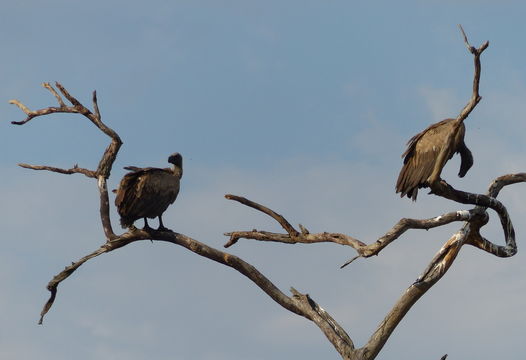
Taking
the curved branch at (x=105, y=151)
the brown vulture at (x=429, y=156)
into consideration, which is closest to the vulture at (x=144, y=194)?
the curved branch at (x=105, y=151)

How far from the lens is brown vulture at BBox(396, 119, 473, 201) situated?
481 inches

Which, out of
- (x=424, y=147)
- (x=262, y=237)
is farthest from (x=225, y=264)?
(x=424, y=147)

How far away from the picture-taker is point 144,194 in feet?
41.5

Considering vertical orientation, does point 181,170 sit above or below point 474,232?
above

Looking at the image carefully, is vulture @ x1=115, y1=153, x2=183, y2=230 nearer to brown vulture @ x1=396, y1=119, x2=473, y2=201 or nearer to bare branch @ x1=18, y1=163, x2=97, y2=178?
bare branch @ x1=18, y1=163, x2=97, y2=178

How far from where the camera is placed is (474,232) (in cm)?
1255

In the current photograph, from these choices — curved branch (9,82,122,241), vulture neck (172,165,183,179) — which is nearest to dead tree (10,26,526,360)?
curved branch (9,82,122,241)

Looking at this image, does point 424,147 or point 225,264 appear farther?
point 424,147

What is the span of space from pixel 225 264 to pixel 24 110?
12.0 feet

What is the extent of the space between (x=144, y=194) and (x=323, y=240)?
2408mm

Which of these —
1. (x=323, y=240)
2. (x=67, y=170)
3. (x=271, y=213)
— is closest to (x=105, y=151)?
(x=67, y=170)

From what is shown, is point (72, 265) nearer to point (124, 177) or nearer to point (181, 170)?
point (124, 177)

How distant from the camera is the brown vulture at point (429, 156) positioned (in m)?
12.2

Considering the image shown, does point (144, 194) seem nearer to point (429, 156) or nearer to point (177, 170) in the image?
point (177, 170)
